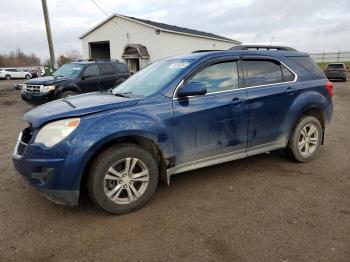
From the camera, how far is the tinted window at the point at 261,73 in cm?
426

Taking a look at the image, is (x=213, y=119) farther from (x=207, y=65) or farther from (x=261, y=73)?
Result: (x=261, y=73)

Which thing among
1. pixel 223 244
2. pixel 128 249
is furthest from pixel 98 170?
pixel 223 244

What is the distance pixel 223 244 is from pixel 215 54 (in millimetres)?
2430

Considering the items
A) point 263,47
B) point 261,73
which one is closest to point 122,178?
point 261,73

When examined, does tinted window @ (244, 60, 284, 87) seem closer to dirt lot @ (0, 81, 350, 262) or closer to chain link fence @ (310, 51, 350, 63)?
dirt lot @ (0, 81, 350, 262)

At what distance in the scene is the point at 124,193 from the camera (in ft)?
11.4

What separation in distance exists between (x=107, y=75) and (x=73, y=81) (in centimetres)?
152

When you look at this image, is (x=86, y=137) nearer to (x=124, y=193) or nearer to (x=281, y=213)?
(x=124, y=193)

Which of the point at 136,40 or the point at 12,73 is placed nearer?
the point at 136,40

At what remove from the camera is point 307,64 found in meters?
4.92

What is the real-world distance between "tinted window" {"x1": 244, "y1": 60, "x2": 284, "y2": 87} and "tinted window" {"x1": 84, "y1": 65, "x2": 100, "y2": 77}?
826cm

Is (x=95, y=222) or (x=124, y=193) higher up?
(x=124, y=193)

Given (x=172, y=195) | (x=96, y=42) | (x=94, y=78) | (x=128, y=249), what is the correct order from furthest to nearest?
(x=96, y=42)
(x=94, y=78)
(x=172, y=195)
(x=128, y=249)

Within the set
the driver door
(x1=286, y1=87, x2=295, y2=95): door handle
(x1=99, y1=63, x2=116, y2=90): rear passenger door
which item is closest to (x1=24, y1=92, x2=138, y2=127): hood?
the driver door
